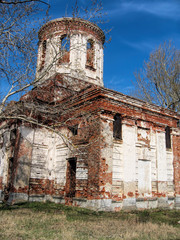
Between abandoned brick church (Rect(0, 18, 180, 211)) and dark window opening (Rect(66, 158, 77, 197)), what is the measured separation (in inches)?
1.8

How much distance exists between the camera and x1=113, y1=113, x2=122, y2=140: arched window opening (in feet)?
36.6

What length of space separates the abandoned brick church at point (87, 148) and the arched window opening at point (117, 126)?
0.05 m

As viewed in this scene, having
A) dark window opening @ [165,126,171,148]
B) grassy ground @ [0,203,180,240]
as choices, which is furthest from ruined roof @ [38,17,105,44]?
grassy ground @ [0,203,180,240]

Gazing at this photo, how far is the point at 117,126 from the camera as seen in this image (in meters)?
11.3

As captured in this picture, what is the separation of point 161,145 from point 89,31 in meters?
8.38

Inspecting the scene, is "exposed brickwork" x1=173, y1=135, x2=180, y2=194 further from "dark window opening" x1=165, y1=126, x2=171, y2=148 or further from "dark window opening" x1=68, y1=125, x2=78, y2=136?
"dark window opening" x1=68, y1=125, x2=78, y2=136

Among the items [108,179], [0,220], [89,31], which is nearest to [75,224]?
[0,220]

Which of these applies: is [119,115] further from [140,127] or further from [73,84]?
[73,84]

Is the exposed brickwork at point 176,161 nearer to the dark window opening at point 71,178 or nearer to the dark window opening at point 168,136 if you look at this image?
the dark window opening at point 168,136

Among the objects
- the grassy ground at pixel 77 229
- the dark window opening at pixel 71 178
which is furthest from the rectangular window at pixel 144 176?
the grassy ground at pixel 77 229

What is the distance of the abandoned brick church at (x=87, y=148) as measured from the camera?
399 inches

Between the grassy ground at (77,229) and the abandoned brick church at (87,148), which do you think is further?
the abandoned brick church at (87,148)

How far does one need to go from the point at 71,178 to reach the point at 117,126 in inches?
133

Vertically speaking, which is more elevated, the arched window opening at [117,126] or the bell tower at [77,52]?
the bell tower at [77,52]
